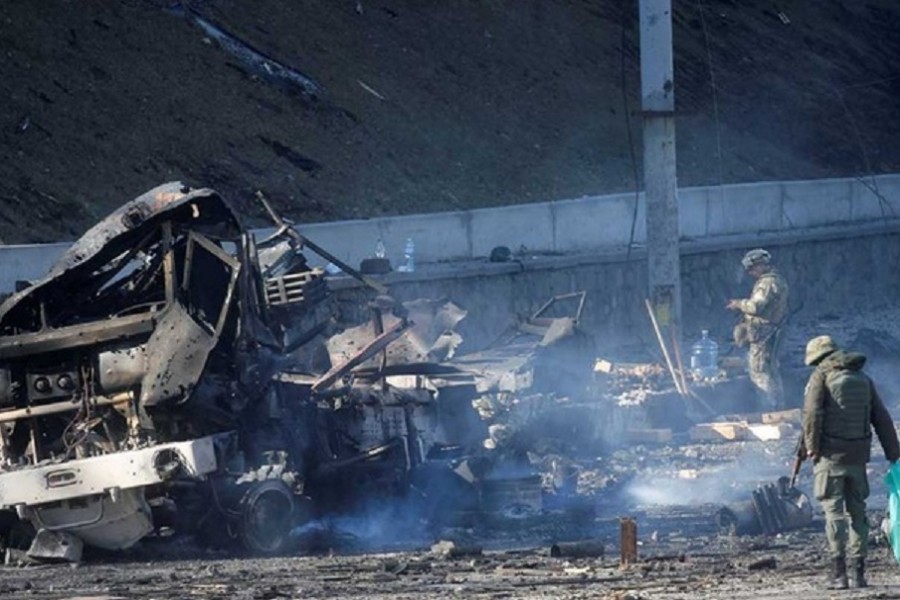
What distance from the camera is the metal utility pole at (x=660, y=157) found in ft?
95.8

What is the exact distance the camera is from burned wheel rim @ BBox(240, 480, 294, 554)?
17859mm

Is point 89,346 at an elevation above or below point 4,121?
below

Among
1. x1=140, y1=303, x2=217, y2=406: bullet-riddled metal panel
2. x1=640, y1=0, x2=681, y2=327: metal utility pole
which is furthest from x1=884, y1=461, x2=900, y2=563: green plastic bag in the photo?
x1=640, y1=0, x2=681, y2=327: metal utility pole

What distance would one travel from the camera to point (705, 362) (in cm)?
2838

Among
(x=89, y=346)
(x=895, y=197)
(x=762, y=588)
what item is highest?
(x=895, y=197)

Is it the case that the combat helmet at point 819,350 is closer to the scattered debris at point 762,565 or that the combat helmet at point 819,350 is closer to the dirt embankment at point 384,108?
the scattered debris at point 762,565

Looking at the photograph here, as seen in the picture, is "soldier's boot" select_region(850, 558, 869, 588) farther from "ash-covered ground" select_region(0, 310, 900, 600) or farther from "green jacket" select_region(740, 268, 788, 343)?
"green jacket" select_region(740, 268, 788, 343)

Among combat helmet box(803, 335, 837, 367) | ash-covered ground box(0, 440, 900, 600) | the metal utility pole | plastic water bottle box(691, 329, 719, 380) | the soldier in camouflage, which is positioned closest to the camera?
ash-covered ground box(0, 440, 900, 600)

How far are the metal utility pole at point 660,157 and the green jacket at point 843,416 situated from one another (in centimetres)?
1440

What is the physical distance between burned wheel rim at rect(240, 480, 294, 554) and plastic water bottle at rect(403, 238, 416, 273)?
12.5m

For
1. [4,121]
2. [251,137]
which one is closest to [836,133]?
[251,137]

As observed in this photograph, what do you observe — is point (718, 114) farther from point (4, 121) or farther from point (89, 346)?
point (89, 346)

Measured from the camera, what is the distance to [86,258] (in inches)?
709

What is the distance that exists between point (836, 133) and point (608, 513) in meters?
34.3
